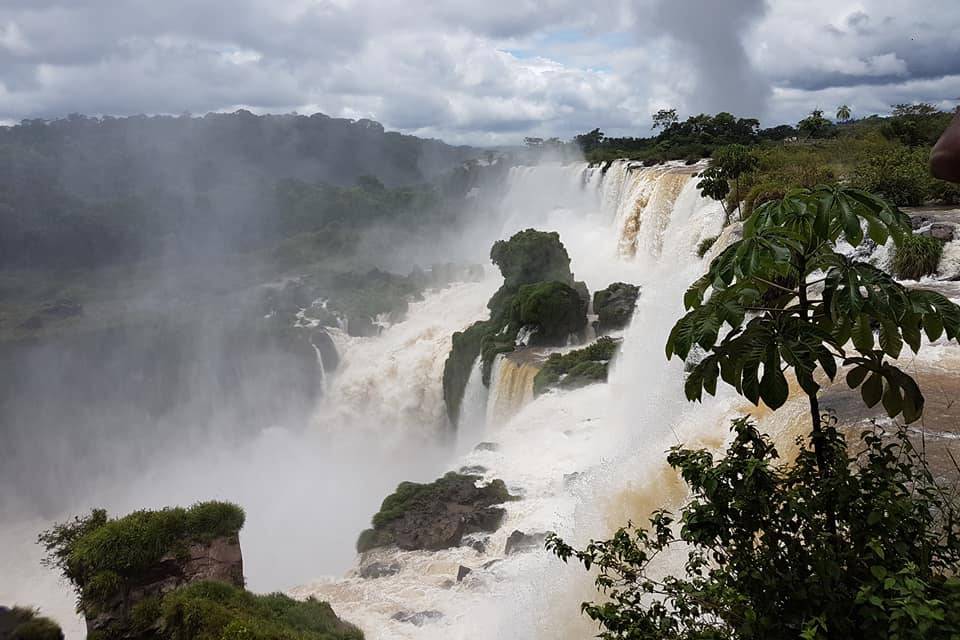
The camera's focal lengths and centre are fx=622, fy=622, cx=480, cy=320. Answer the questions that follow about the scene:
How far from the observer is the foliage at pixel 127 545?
8914 millimetres

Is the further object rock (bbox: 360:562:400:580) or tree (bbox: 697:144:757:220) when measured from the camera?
Answer: tree (bbox: 697:144:757:220)

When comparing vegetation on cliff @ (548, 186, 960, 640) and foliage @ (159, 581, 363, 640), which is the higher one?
vegetation on cliff @ (548, 186, 960, 640)

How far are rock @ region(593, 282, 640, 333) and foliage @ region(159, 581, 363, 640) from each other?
13992 millimetres

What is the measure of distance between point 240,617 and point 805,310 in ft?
25.8

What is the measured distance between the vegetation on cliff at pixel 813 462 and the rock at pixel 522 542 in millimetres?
7673

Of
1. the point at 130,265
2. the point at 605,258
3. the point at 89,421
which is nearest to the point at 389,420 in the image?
the point at 605,258

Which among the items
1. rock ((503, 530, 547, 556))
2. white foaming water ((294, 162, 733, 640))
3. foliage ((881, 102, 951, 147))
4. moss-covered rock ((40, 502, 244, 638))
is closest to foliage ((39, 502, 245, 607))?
moss-covered rock ((40, 502, 244, 638))

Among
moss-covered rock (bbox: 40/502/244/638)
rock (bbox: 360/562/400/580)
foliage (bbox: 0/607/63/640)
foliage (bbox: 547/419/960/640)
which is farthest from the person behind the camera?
rock (bbox: 360/562/400/580)

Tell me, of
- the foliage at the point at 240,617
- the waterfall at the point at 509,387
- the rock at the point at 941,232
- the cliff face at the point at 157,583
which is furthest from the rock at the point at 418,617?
the rock at the point at 941,232

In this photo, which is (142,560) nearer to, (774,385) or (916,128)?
(774,385)

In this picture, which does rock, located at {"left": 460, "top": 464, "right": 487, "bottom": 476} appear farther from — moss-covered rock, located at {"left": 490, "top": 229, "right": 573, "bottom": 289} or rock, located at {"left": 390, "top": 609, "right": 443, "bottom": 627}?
moss-covered rock, located at {"left": 490, "top": 229, "right": 573, "bottom": 289}

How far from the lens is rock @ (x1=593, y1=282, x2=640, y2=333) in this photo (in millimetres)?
20688

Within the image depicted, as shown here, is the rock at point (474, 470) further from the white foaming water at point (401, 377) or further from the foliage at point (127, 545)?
the white foaming water at point (401, 377)

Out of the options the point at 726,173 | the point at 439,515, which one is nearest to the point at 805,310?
the point at 439,515
